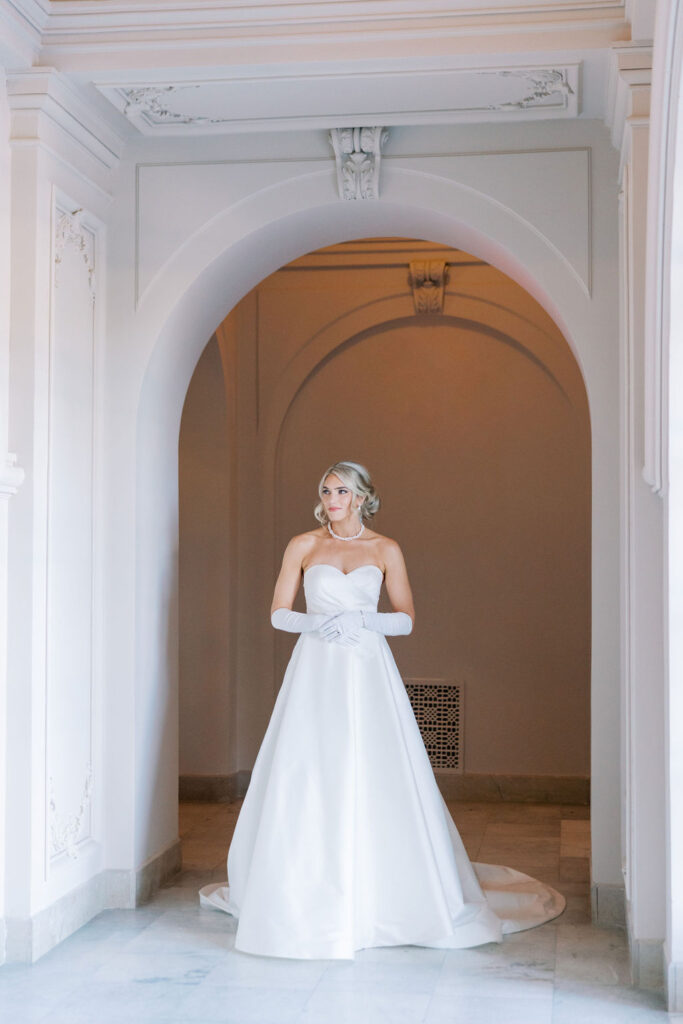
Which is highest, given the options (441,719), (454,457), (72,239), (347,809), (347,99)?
(347,99)

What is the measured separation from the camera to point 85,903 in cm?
557

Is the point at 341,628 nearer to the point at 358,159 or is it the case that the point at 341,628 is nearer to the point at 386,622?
the point at 386,622

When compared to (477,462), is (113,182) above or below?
above

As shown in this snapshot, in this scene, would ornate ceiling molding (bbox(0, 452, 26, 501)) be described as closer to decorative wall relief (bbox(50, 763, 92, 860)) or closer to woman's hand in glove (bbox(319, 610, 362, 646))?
decorative wall relief (bbox(50, 763, 92, 860))

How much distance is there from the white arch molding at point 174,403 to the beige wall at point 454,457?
2295 millimetres

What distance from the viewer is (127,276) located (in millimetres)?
5984

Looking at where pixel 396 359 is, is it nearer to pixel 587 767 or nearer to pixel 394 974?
pixel 587 767

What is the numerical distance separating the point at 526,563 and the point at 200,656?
2414 mm

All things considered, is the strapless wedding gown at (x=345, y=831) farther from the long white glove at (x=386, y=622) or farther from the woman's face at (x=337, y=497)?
the woman's face at (x=337, y=497)

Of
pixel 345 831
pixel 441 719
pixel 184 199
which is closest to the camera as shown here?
pixel 345 831

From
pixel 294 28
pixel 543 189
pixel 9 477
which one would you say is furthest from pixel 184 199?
pixel 9 477

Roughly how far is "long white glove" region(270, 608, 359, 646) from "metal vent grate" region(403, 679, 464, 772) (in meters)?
3.23

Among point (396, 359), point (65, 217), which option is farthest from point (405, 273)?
point (65, 217)

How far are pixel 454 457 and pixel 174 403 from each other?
117 inches
